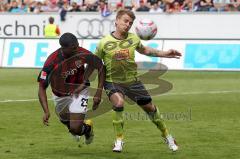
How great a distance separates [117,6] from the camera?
37.6 m

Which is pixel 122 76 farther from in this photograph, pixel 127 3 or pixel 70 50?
pixel 127 3

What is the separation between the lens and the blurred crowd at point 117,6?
3672 cm

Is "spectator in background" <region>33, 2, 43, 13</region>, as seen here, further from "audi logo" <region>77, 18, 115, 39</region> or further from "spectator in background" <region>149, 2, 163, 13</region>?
"spectator in background" <region>149, 2, 163, 13</region>

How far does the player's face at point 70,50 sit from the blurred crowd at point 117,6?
2670 centimetres

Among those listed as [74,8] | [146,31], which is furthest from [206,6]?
[146,31]

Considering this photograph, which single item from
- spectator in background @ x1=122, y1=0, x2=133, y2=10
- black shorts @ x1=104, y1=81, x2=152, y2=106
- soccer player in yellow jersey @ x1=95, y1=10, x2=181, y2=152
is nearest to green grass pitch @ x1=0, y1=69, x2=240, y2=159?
soccer player in yellow jersey @ x1=95, y1=10, x2=181, y2=152

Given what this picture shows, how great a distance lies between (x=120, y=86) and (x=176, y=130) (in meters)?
2.58

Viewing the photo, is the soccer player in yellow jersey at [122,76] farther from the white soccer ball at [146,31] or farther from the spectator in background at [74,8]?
the spectator in background at [74,8]

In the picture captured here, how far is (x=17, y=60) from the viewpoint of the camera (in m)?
29.7

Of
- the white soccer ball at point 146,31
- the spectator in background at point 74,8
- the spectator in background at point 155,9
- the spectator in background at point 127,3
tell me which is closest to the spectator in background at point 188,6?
the spectator in background at point 155,9

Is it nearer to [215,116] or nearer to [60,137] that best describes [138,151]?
[60,137]

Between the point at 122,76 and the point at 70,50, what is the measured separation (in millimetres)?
1136

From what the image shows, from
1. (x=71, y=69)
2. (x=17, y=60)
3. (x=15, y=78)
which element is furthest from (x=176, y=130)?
(x=17, y=60)

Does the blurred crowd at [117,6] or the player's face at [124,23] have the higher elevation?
the player's face at [124,23]
